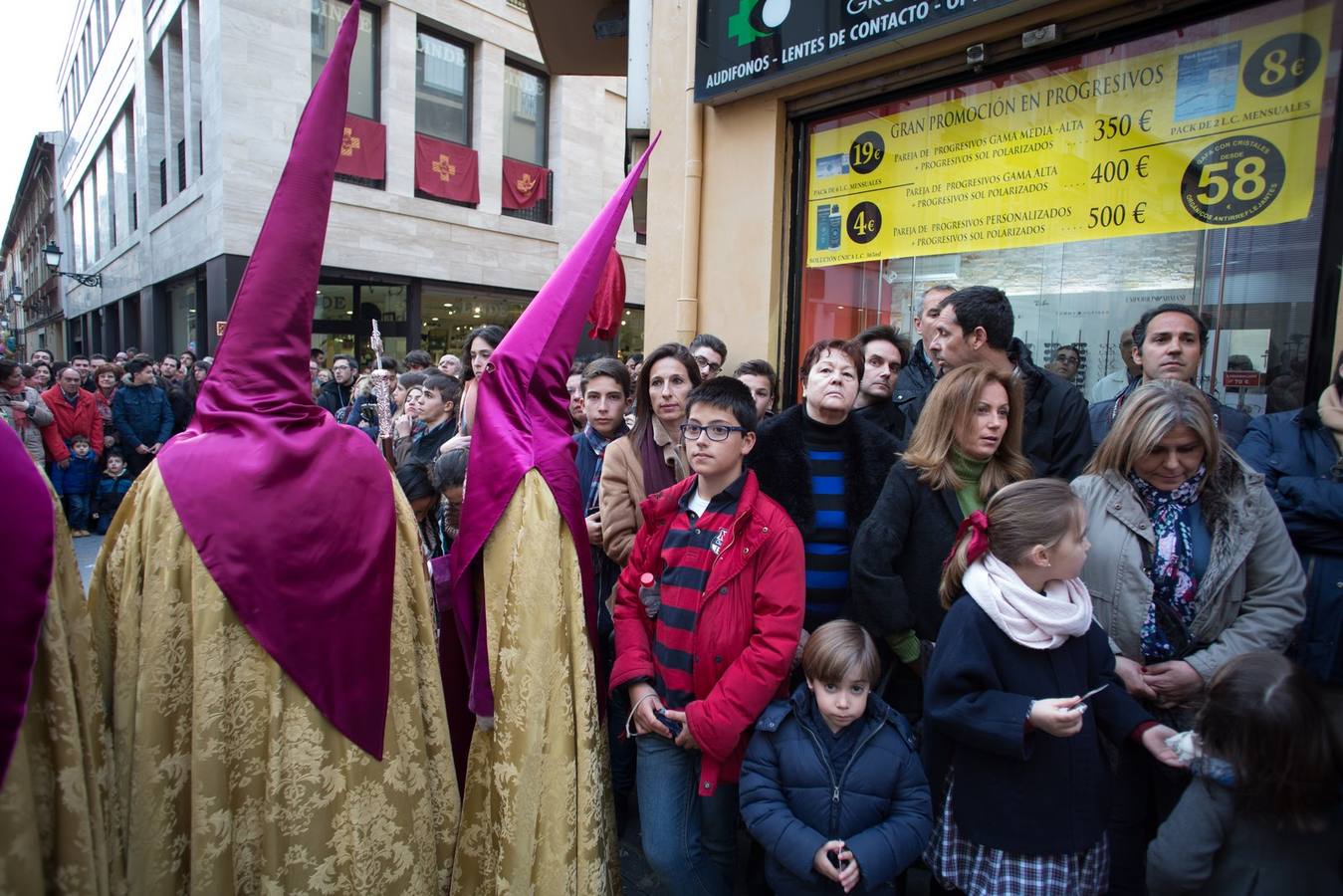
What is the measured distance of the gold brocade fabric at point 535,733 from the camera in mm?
1896

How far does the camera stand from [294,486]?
1654 millimetres

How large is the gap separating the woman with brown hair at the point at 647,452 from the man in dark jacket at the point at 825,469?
0.42 meters

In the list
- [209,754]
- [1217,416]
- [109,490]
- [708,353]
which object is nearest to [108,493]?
[109,490]

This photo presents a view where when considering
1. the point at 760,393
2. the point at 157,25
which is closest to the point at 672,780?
the point at 760,393

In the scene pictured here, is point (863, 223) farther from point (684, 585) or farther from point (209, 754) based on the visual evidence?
point (209, 754)

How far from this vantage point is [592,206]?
60.0 ft

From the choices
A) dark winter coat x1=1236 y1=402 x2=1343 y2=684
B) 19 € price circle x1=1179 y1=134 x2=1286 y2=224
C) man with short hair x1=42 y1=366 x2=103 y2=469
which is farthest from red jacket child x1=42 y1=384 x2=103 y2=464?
dark winter coat x1=1236 y1=402 x2=1343 y2=684

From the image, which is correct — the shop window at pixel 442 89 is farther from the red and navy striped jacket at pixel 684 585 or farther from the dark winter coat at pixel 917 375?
the red and navy striped jacket at pixel 684 585

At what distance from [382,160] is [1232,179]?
48.7 ft

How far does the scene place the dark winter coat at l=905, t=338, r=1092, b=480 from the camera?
2889 millimetres

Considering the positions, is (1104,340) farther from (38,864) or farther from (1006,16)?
(38,864)

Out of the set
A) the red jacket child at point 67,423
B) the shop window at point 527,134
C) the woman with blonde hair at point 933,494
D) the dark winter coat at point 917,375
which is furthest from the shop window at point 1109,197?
the shop window at point 527,134

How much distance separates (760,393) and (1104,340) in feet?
6.68

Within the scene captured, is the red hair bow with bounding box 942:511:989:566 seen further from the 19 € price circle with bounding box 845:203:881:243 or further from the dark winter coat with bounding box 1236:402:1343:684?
the 19 € price circle with bounding box 845:203:881:243
